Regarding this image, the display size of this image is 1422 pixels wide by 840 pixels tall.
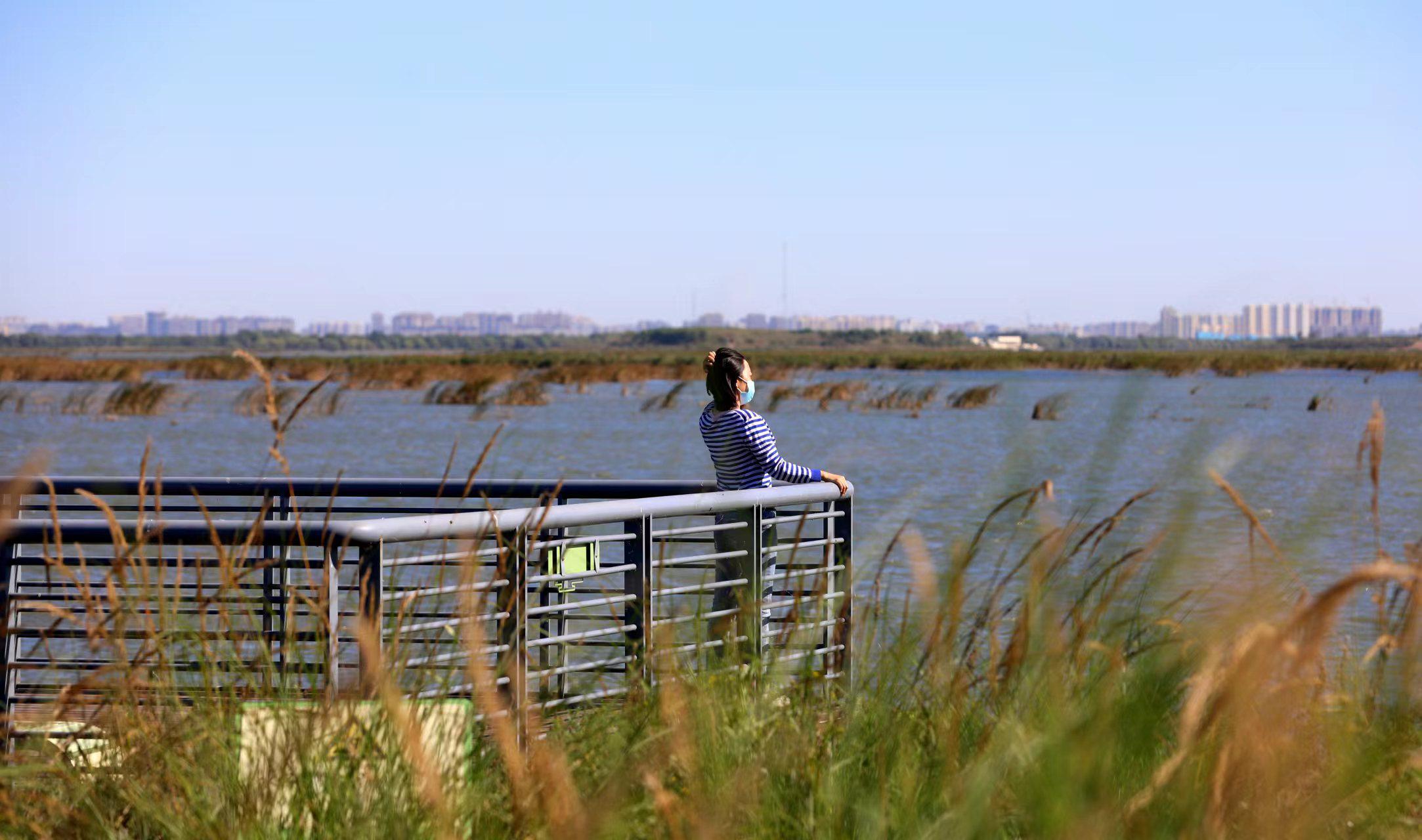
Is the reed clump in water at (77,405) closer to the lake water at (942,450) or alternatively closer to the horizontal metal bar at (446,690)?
the lake water at (942,450)

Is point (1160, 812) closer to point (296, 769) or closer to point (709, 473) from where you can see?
point (296, 769)

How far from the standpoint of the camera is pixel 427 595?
393 centimetres

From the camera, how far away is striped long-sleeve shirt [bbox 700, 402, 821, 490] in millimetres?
6918

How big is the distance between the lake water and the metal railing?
370 mm

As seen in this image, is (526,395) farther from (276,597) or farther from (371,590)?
(371,590)

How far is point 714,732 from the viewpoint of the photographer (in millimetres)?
3322

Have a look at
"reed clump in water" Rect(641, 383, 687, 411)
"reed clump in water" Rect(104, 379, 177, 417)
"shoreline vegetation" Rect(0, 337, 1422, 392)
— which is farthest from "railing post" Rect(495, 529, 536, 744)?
"reed clump in water" Rect(104, 379, 177, 417)

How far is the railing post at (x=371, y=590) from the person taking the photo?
3426 mm

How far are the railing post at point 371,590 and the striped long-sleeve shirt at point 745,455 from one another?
244 cm

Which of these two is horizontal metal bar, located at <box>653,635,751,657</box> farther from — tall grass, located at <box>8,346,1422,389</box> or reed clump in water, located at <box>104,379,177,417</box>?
reed clump in water, located at <box>104,379,177,417</box>

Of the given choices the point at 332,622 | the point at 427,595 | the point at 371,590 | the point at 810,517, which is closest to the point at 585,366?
the point at 810,517

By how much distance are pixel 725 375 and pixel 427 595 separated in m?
3.25

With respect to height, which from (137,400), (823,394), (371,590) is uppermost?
(371,590)

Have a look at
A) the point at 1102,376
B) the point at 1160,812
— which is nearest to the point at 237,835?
the point at 1160,812
